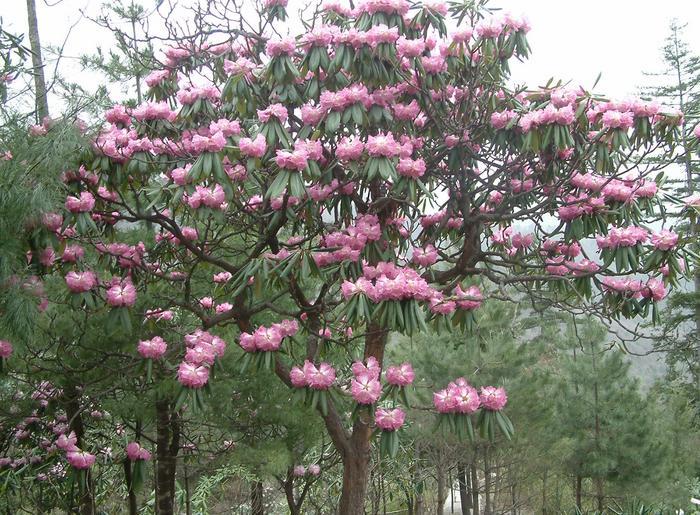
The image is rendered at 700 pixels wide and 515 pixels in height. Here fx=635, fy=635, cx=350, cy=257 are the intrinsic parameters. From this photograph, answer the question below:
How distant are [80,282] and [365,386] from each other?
1258 millimetres

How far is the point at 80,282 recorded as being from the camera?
2.62 meters

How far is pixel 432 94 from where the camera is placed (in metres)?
2.94

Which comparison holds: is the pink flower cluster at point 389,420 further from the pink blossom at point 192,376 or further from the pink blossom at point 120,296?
the pink blossom at point 120,296

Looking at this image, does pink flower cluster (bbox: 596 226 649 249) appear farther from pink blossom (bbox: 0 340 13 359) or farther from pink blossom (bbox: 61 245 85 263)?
pink blossom (bbox: 0 340 13 359)

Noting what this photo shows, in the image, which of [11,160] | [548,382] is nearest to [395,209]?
[11,160]

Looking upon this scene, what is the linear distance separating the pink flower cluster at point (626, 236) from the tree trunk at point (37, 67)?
253cm

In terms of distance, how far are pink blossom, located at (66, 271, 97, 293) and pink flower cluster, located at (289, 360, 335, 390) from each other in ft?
3.13

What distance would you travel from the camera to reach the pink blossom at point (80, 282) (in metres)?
2.62

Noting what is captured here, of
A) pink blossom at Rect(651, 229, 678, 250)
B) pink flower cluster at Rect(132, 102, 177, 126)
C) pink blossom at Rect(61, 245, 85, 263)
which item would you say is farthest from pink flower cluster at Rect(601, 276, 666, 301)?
pink blossom at Rect(61, 245, 85, 263)

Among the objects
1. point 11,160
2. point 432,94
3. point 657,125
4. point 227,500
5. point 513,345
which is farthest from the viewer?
point 227,500

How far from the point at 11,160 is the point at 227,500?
6312 millimetres

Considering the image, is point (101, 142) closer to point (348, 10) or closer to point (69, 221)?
point (69, 221)

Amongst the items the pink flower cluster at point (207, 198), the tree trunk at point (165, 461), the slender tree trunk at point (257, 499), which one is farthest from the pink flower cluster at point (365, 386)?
the slender tree trunk at point (257, 499)

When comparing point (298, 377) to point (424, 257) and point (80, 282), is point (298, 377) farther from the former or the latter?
point (80, 282)
